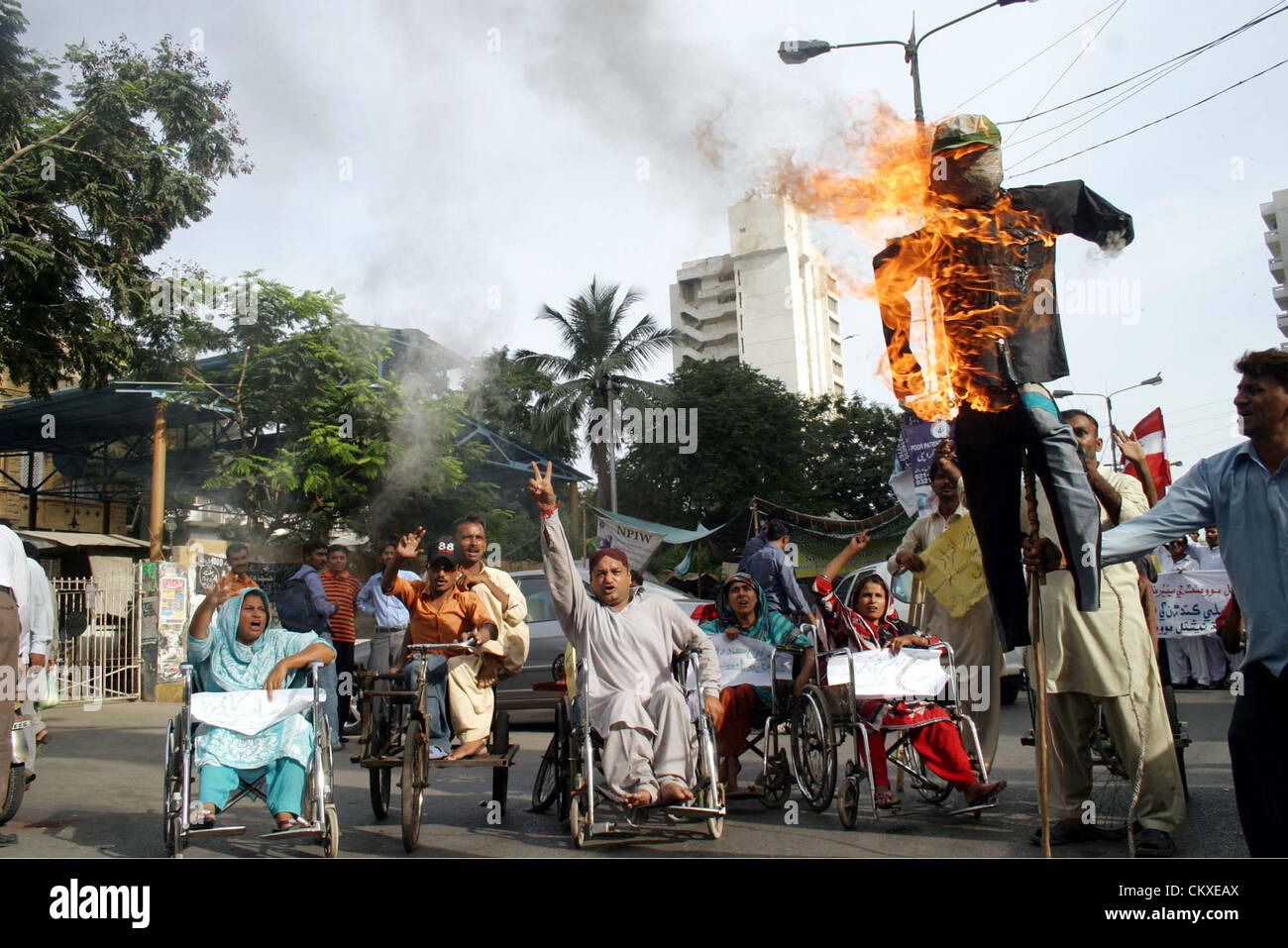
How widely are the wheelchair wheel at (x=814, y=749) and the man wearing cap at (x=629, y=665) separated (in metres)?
0.73

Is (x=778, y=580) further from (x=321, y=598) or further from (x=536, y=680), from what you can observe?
(x=321, y=598)

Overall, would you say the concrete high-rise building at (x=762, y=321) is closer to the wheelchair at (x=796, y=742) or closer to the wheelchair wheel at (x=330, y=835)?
the wheelchair at (x=796, y=742)

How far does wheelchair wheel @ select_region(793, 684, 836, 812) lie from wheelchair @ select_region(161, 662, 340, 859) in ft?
9.35

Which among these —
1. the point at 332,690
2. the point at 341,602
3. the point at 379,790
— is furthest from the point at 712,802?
the point at 341,602

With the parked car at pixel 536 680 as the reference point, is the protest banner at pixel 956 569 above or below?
above

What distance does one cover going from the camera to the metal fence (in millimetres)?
15516

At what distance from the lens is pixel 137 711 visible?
14.5 m

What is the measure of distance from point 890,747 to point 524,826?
2318 mm

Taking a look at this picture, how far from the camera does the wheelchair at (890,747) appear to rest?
19.7ft

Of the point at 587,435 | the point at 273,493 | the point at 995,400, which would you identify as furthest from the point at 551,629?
the point at 587,435

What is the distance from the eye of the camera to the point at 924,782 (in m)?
6.42

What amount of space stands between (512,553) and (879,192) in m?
28.5

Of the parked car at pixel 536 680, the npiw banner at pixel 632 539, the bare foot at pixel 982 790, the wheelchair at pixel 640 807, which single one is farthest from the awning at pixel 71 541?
the bare foot at pixel 982 790

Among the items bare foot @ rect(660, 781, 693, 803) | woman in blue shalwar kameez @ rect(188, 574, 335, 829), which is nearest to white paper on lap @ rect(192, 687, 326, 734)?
woman in blue shalwar kameez @ rect(188, 574, 335, 829)
